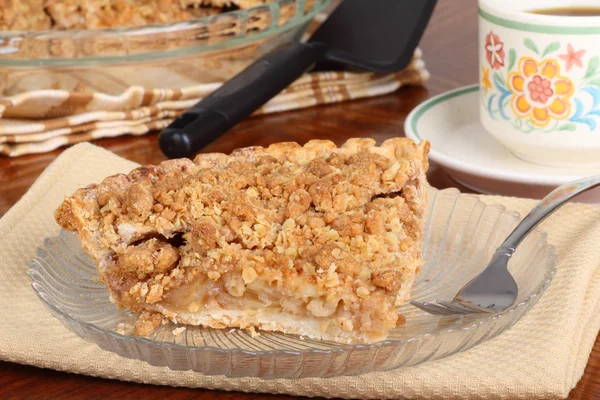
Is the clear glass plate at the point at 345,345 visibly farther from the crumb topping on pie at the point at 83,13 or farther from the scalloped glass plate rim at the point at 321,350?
the crumb topping on pie at the point at 83,13

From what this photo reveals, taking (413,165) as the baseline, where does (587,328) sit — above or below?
below

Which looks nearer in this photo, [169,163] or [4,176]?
[169,163]

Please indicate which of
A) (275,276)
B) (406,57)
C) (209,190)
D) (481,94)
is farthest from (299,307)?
(406,57)

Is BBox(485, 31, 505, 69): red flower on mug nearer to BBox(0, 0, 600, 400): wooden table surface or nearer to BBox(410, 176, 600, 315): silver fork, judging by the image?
BBox(0, 0, 600, 400): wooden table surface

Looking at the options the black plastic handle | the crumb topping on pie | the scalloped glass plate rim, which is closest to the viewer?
the scalloped glass plate rim

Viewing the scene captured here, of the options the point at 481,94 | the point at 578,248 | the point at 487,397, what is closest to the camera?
the point at 487,397

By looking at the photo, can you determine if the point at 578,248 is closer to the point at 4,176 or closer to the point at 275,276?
the point at 275,276

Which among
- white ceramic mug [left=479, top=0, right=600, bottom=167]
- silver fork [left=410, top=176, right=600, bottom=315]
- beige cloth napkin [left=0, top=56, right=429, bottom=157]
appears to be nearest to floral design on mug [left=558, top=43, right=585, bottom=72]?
white ceramic mug [left=479, top=0, right=600, bottom=167]
